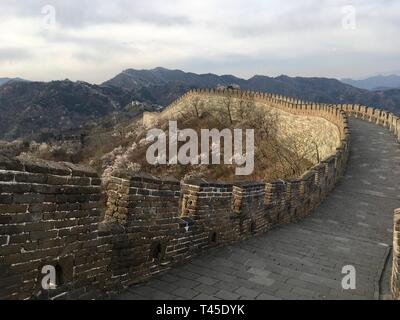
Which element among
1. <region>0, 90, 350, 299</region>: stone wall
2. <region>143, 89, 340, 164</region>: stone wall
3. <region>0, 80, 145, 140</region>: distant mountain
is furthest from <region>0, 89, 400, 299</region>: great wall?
<region>0, 80, 145, 140</region>: distant mountain

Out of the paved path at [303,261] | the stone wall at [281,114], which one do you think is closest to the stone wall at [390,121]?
the paved path at [303,261]

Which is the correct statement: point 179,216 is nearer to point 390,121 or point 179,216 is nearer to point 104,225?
point 104,225

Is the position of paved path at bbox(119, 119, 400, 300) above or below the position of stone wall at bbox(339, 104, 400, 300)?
below

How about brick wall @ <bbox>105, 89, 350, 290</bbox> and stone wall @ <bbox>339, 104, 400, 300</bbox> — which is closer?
brick wall @ <bbox>105, 89, 350, 290</bbox>

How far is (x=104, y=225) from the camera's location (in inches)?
205

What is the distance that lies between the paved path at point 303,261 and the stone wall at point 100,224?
32 centimetres

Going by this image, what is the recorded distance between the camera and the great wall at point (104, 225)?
3896 mm

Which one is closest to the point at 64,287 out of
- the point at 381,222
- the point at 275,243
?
the point at 275,243

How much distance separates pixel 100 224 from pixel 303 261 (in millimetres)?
4287

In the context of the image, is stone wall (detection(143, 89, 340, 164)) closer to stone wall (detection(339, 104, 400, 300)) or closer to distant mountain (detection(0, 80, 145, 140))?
stone wall (detection(339, 104, 400, 300))

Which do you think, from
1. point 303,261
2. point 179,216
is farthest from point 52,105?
point 179,216

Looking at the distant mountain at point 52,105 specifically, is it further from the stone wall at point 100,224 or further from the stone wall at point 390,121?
the stone wall at point 100,224

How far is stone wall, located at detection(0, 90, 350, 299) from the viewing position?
12.8 ft
